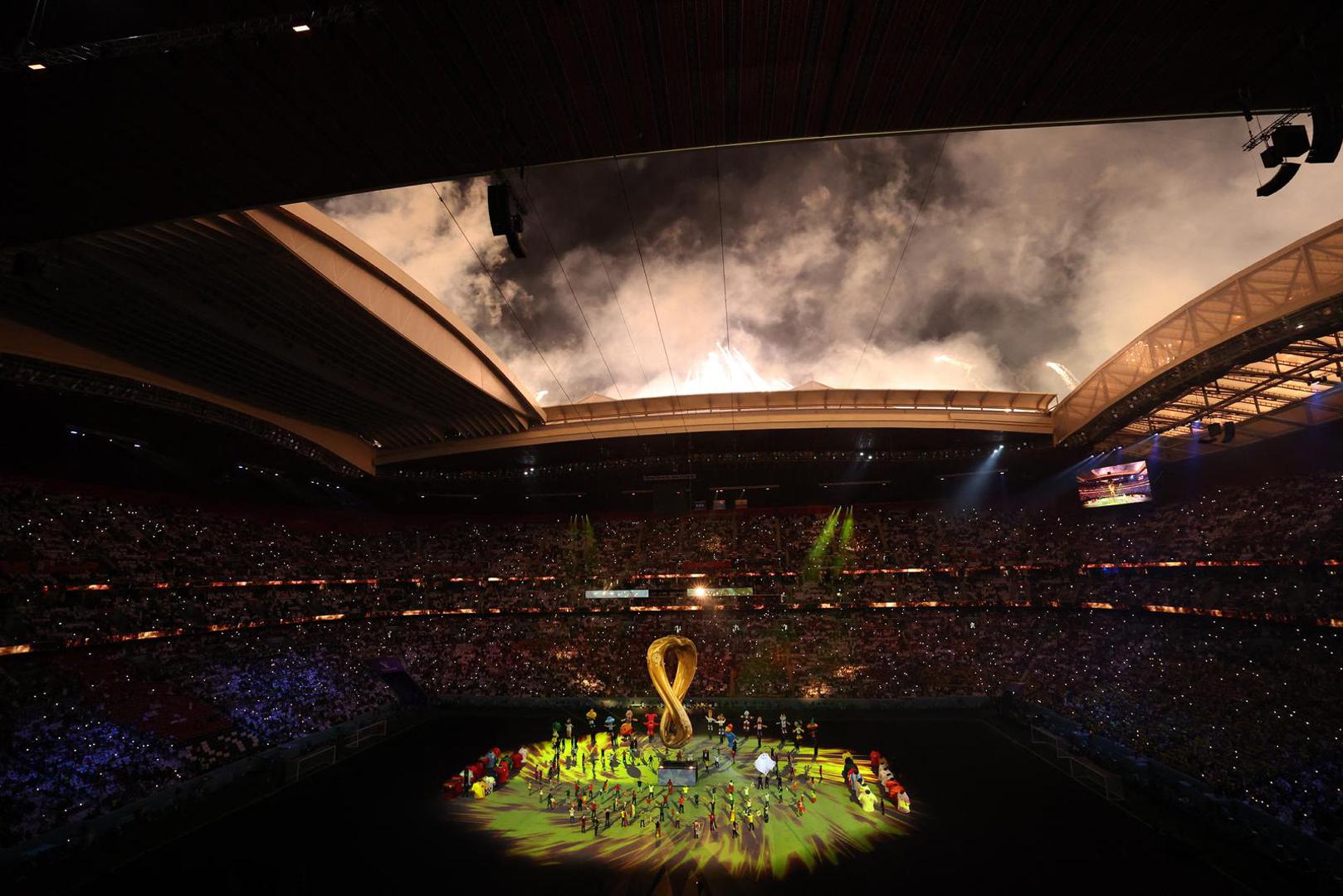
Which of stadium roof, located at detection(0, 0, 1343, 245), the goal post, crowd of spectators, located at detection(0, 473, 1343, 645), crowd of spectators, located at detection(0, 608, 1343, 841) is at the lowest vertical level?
the goal post

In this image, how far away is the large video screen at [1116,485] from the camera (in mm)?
29297

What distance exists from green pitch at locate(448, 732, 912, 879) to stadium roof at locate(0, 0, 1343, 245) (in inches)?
623

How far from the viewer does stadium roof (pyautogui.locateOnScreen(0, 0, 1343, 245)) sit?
6.43 metres

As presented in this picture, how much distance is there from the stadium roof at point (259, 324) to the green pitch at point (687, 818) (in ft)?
48.6

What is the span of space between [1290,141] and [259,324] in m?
22.8

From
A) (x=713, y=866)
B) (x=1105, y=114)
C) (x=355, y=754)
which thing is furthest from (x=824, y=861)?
(x=355, y=754)

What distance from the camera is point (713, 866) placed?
47.9ft

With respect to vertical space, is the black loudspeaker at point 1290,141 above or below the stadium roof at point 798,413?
below

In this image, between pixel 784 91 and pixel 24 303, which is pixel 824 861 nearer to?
pixel 784 91

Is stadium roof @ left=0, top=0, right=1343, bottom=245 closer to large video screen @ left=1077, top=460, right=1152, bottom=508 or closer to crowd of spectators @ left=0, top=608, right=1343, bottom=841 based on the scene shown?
crowd of spectators @ left=0, top=608, right=1343, bottom=841

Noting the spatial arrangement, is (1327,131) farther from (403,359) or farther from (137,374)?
(137,374)

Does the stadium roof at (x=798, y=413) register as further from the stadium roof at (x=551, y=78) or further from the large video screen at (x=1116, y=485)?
the stadium roof at (x=551, y=78)

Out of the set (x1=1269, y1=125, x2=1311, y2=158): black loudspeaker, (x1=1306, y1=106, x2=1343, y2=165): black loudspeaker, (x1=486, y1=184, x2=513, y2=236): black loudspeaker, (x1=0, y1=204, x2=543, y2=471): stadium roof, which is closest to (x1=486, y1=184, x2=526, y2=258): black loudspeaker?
(x1=486, y1=184, x2=513, y2=236): black loudspeaker

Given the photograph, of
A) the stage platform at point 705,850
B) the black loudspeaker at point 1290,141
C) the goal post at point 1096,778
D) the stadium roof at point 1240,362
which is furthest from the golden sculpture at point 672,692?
the black loudspeaker at point 1290,141
